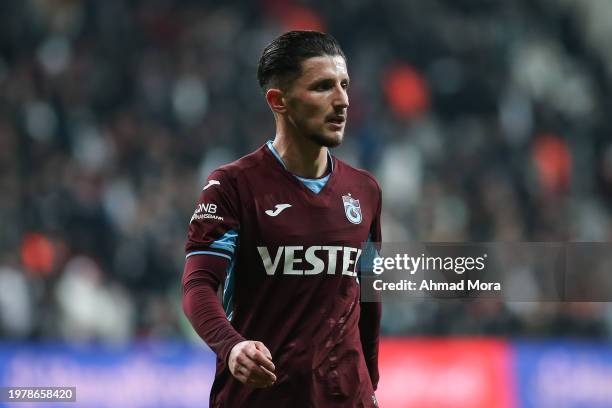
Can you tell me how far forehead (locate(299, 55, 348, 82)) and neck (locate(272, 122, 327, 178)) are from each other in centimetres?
20

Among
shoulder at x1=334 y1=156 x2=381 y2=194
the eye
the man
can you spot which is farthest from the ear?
shoulder at x1=334 y1=156 x2=381 y2=194

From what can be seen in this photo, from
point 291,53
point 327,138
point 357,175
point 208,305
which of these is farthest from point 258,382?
point 291,53

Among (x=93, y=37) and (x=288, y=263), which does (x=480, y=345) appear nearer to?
(x=288, y=263)

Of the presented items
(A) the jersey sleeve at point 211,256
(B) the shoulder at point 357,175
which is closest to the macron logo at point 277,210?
(A) the jersey sleeve at point 211,256

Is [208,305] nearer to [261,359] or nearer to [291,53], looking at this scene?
[261,359]

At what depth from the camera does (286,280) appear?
3320mm

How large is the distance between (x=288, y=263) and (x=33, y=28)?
953 centimetres

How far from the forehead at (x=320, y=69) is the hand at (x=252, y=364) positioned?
0.93 metres

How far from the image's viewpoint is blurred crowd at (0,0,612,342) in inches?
349

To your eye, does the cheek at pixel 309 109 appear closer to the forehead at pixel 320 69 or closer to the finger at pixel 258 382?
the forehead at pixel 320 69

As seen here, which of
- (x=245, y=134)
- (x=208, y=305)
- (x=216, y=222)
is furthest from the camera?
(x=245, y=134)

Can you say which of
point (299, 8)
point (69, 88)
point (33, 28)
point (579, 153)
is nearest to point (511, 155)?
point (579, 153)

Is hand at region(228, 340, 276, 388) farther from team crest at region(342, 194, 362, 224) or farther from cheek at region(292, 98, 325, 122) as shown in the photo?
cheek at region(292, 98, 325, 122)

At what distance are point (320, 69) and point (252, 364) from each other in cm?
102
